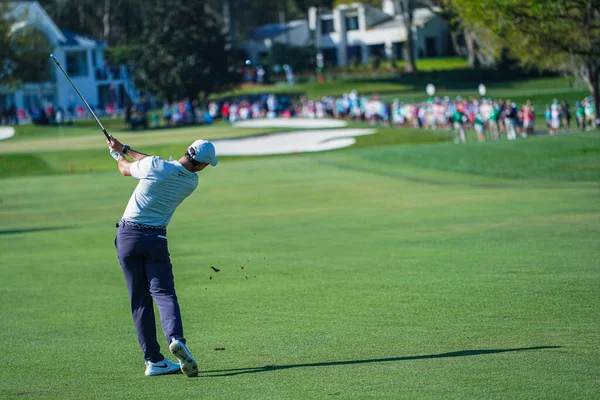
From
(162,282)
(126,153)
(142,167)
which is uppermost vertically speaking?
(126,153)

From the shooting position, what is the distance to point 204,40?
8806 cm

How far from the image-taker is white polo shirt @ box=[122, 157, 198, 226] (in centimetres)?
880

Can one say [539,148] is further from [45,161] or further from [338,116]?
[338,116]

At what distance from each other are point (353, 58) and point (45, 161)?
265 ft

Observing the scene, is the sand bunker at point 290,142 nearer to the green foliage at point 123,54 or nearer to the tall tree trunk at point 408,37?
the green foliage at point 123,54

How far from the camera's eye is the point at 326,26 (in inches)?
5032

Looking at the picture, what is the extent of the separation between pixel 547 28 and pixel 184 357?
33.3 m

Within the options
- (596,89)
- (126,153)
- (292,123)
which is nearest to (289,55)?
Answer: (292,123)

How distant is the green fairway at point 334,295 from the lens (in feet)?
27.0

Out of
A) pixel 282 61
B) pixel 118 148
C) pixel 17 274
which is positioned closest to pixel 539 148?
pixel 17 274

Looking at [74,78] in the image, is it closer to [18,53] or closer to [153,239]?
[18,53]

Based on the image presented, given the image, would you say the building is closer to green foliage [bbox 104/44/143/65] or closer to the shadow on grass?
green foliage [bbox 104/44/143/65]

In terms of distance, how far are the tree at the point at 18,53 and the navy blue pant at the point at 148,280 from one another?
7404cm

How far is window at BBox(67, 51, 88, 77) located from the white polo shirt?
10505 cm
